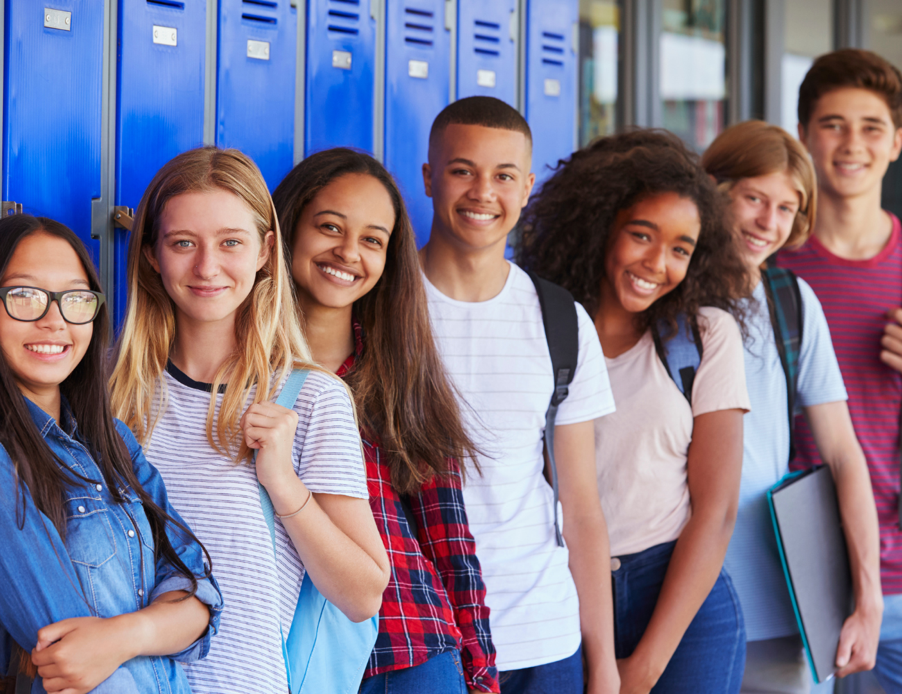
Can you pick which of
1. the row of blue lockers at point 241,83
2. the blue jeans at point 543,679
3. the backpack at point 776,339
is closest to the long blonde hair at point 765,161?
the backpack at point 776,339

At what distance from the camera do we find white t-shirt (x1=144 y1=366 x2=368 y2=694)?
4.77ft

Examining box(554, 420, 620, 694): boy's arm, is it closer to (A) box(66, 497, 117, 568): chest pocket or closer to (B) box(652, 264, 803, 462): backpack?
(B) box(652, 264, 803, 462): backpack

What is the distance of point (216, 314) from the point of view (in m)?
1.59

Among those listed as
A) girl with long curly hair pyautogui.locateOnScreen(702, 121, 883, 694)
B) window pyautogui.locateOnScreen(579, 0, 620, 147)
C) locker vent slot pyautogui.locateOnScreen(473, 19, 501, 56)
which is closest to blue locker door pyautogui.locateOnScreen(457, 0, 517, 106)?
locker vent slot pyautogui.locateOnScreen(473, 19, 501, 56)

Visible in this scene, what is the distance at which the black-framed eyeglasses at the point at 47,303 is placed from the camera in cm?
132

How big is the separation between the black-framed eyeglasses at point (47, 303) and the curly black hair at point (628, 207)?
4.82 feet

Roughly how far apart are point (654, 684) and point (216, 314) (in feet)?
4.70

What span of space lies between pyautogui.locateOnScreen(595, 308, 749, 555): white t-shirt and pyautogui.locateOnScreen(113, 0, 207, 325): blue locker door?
1.27 metres

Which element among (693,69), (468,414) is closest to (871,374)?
(468,414)

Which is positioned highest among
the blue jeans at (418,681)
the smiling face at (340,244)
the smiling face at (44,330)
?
the smiling face at (340,244)

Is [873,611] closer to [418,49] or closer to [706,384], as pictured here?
[706,384]

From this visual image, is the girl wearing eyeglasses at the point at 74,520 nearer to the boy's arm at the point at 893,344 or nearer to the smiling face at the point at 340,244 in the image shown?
the smiling face at the point at 340,244

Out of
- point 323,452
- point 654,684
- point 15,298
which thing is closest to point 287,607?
point 323,452

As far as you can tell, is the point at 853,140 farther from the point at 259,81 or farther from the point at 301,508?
the point at 301,508
